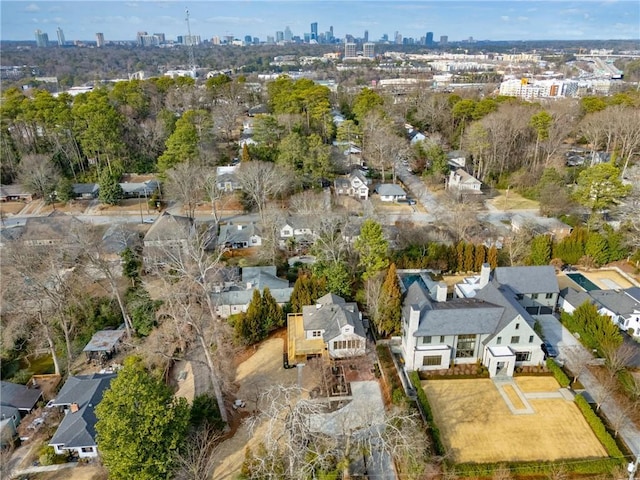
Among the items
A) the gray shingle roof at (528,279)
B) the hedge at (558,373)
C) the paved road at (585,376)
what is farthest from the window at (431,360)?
the gray shingle roof at (528,279)

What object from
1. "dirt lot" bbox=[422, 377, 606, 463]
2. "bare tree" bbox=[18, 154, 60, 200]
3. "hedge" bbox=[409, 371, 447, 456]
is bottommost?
"dirt lot" bbox=[422, 377, 606, 463]

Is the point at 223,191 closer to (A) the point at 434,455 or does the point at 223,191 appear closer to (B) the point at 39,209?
(B) the point at 39,209

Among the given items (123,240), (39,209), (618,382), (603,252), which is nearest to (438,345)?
(618,382)

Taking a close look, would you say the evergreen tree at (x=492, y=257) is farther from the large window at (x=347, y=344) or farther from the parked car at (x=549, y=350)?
the large window at (x=347, y=344)

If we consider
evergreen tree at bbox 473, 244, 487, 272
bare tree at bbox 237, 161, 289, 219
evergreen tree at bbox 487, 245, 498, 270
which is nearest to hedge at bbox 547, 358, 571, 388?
evergreen tree at bbox 487, 245, 498, 270

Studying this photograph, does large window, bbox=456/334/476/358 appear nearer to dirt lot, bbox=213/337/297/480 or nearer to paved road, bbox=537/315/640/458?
paved road, bbox=537/315/640/458
